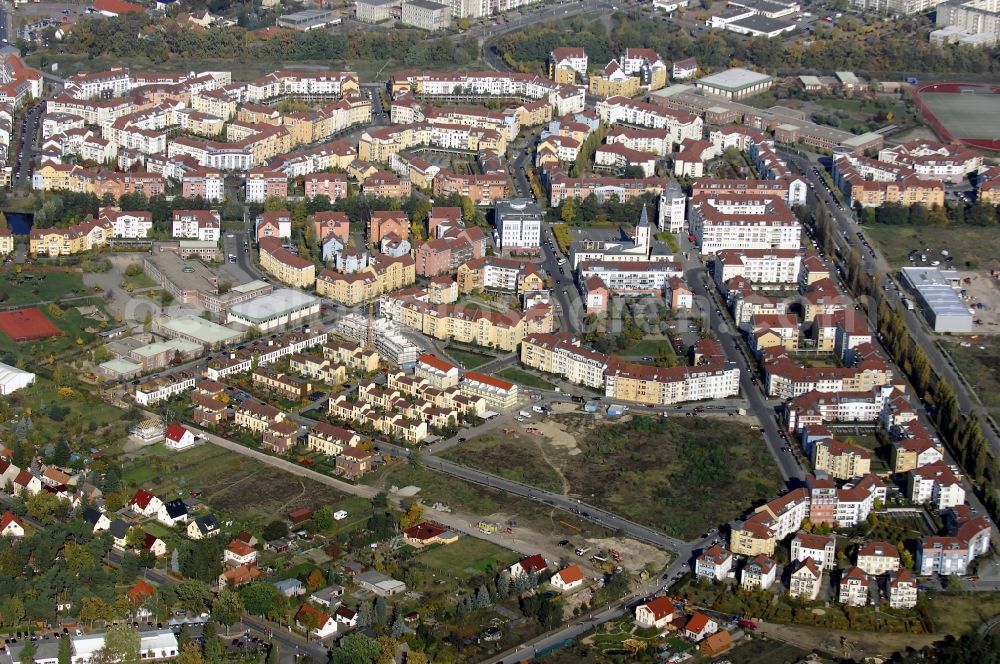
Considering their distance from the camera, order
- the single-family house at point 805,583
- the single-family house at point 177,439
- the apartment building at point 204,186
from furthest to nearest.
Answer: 1. the apartment building at point 204,186
2. the single-family house at point 177,439
3. the single-family house at point 805,583

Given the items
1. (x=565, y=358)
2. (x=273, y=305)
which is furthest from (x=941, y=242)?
(x=273, y=305)

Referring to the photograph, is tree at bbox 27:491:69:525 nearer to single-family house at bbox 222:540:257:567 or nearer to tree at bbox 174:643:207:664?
single-family house at bbox 222:540:257:567

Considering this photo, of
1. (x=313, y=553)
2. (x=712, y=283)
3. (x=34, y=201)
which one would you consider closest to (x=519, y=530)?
(x=313, y=553)

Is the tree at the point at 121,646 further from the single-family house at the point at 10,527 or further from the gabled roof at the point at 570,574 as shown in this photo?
the gabled roof at the point at 570,574

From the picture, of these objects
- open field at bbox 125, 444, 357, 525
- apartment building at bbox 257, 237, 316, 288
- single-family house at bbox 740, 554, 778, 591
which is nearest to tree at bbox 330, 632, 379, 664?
open field at bbox 125, 444, 357, 525

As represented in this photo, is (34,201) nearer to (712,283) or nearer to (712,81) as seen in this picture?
(712,283)

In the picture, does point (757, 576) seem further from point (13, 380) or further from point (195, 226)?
point (195, 226)

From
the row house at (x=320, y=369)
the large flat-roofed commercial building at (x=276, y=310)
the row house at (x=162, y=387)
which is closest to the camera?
the row house at (x=162, y=387)

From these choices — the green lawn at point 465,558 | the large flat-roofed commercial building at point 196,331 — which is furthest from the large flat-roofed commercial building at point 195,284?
the green lawn at point 465,558
